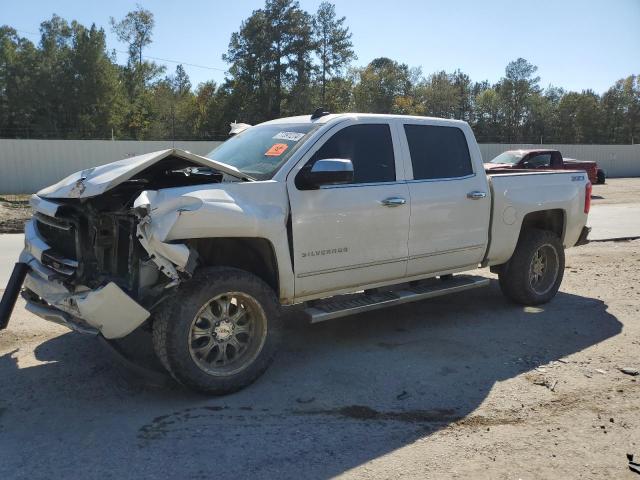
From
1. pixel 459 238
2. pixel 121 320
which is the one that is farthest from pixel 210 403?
pixel 459 238

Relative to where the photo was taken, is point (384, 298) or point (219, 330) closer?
point (219, 330)

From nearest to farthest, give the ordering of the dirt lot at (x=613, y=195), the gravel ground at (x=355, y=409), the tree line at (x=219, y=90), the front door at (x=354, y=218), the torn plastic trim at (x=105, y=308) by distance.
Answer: the gravel ground at (x=355, y=409) → the torn plastic trim at (x=105, y=308) → the front door at (x=354, y=218) → the dirt lot at (x=613, y=195) → the tree line at (x=219, y=90)

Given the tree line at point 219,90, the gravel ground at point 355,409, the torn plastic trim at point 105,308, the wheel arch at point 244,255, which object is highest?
the tree line at point 219,90

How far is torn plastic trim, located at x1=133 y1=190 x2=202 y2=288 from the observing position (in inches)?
149

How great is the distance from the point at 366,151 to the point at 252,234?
4.88ft

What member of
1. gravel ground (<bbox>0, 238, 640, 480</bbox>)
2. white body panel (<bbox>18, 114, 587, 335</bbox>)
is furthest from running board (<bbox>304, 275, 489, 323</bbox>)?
gravel ground (<bbox>0, 238, 640, 480</bbox>)

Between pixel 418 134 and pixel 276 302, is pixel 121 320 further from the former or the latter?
pixel 418 134

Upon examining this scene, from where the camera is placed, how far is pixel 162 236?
378cm

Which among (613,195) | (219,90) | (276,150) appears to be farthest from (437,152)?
(219,90)

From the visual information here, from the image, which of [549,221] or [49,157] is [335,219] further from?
[49,157]

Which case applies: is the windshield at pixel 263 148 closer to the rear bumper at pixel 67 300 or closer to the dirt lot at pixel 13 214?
the rear bumper at pixel 67 300

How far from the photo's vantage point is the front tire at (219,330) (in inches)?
154

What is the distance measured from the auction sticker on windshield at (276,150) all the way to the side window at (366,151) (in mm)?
306

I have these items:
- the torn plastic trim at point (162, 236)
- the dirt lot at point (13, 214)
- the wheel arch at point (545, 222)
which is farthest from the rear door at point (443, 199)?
the dirt lot at point (13, 214)
